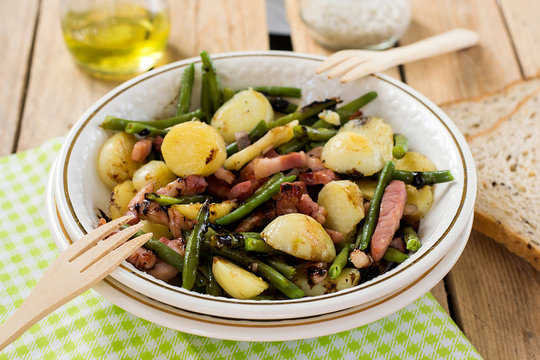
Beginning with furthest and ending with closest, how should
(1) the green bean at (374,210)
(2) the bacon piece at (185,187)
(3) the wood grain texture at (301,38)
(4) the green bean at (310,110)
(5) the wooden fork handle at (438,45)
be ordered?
(3) the wood grain texture at (301,38)
(5) the wooden fork handle at (438,45)
(4) the green bean at (310,110)
(2) the bacon piece at (185,187)
(1) the green bean at (374,210)

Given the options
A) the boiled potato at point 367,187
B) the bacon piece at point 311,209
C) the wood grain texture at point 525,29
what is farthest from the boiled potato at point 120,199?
the wood grain texture at point 525,29

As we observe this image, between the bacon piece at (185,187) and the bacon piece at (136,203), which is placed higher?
the bacon piece at (185,187)

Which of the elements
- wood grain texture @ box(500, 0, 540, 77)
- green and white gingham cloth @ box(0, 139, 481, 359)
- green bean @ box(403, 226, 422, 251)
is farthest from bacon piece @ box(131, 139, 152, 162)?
wood grain texture @ box(500, 0, 540, 77)

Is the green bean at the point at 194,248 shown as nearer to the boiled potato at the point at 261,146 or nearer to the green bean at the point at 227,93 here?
the boiled potato at the point at 261,146

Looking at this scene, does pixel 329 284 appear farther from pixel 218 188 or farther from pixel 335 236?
pixel 218 188

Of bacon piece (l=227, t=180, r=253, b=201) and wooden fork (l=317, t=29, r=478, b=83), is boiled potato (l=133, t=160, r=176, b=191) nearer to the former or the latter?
bacon piece (l=227, t=180, r=253, b=201)

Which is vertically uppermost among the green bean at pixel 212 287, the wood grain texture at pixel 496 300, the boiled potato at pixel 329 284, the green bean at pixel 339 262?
the green bean at pixel 339 262
